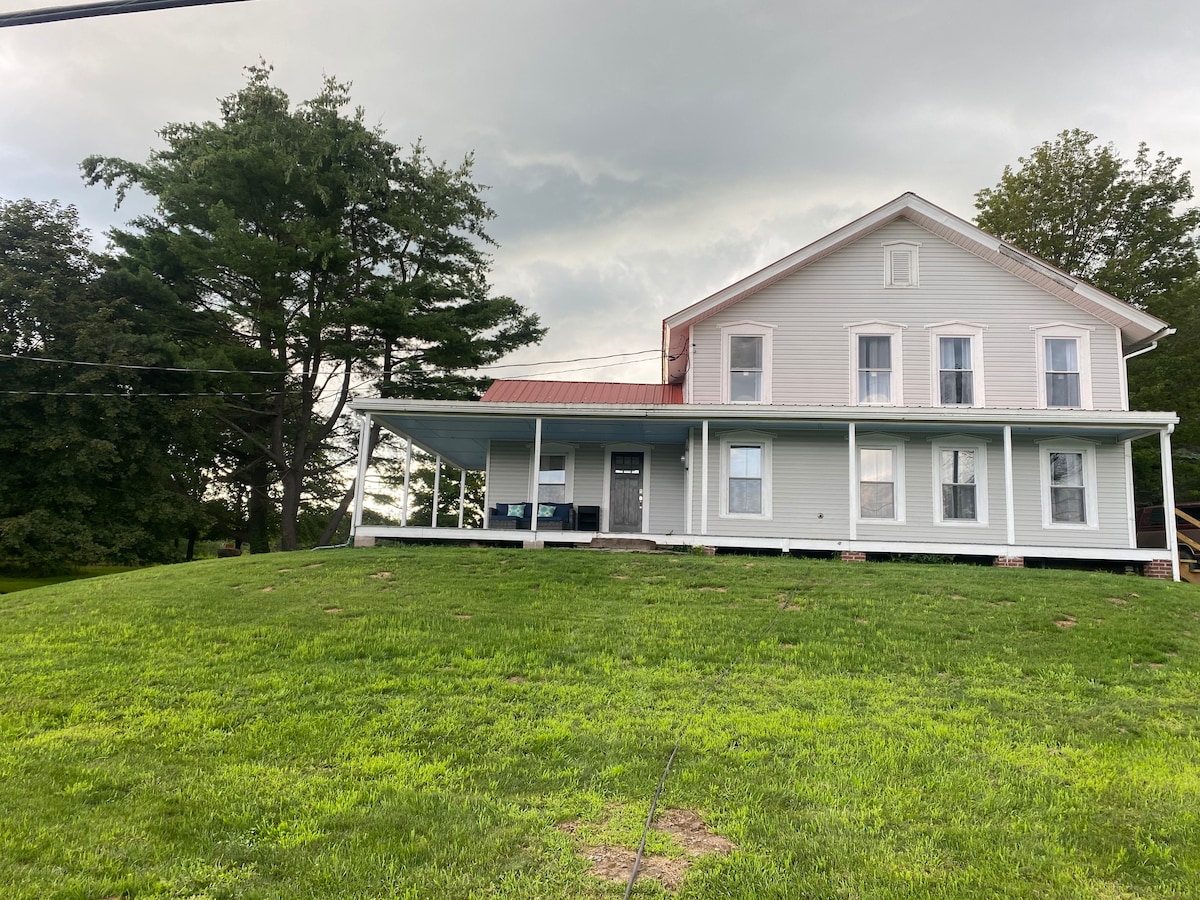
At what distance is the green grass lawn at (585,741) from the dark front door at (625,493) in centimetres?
707

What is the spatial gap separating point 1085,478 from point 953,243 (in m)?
5.77

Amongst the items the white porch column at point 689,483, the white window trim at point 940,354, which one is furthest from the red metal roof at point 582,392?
the white window trim at point 940,354

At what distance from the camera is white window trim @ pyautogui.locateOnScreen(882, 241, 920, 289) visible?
1686cm

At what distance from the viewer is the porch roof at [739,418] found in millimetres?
14805

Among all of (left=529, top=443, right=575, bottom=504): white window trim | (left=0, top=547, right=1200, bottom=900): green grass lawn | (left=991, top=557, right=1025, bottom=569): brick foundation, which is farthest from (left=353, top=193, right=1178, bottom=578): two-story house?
(left=0, top=547, right=1200, bottom=900): green grass lawn

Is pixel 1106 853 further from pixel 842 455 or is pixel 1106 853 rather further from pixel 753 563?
pixel 842 455

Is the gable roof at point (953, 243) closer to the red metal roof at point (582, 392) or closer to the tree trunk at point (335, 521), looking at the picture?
the red metal roof at point (582, 392)

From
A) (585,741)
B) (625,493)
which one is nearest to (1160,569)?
(625,493)

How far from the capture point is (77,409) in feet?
70.8

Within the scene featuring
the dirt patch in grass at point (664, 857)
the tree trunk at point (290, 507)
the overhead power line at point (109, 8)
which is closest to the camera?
the dirt patch in grass at point (664, 857)

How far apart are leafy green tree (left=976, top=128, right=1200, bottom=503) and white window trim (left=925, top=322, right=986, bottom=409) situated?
1081cm

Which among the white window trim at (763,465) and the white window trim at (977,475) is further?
the white window trim at (763,465)

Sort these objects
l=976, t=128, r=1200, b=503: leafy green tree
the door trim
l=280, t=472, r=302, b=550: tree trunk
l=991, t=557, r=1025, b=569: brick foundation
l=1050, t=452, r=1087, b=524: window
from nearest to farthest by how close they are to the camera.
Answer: l=991, t=557, r=1025, b=569: brick foundation, l=1050, t=452, r=1087, b=524: window, the door trim, l=976, t=128, r=1200, b=503: leafy green tree, l=280, t=472, r=302, b=550: tree trunk

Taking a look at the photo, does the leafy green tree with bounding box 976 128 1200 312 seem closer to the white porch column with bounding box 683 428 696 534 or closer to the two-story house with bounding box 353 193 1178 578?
the two-story house with bounding box 353 193 1178 578
